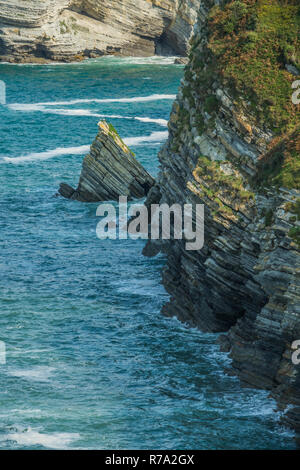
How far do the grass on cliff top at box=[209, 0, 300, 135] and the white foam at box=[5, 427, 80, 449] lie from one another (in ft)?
54.3

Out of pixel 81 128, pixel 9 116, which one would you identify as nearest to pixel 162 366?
pixel 81 128

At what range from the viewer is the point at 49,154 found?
71.4 meters

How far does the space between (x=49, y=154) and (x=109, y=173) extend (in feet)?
53.1

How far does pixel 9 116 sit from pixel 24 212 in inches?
1328

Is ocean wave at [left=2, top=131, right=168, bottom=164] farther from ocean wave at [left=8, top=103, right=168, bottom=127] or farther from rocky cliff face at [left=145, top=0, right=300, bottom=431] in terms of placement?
rocky cliff face at [left=145, top=0, right=300, bottom=431]

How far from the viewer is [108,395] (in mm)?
32125

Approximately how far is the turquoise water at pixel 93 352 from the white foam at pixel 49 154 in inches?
123

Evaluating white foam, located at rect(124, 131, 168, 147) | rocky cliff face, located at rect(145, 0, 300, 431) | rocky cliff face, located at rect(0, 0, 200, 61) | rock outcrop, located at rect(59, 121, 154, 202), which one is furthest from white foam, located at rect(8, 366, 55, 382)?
rocky cliff face, located at rect(0, 0, 200, 61)

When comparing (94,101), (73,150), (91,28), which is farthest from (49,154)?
(91,28)

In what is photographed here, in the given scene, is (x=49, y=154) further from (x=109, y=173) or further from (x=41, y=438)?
(x=41, y=438)

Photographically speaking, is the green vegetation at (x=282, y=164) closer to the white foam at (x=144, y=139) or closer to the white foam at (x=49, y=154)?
the white foam at (x=49, y=154)

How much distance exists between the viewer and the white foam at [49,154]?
69375 millimetres

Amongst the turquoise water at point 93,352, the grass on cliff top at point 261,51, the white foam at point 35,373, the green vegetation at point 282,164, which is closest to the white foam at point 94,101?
the turquoise water at point 93,352

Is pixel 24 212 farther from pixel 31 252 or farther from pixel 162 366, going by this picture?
pixel 162 366
